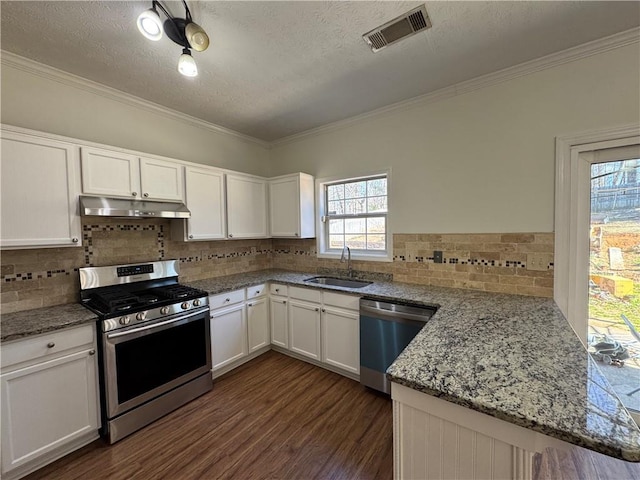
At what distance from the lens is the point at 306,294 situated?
2855 millimetres

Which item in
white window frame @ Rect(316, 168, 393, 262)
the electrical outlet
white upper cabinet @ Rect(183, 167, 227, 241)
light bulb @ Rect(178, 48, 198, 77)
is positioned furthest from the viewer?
white window frame @ Rect(316, 168, 393, 262)

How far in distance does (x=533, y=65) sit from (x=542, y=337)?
2040 mm

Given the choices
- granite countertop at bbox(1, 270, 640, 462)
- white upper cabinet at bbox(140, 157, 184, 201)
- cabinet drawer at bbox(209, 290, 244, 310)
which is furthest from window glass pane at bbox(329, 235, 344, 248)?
white upper cabinet at bbox(140, 157, 184, 201)

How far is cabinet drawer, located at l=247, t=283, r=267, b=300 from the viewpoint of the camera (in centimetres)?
296

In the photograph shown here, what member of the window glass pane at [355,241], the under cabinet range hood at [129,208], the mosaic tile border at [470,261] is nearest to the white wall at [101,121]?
the under cabinet range hood at [129,208]

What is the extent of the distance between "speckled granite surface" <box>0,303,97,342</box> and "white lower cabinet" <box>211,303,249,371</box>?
0.98 meters

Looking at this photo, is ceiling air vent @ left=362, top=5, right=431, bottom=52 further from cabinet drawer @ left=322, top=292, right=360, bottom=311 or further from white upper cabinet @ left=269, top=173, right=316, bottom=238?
cabinet drawer @ left=322, top=292, right=360, bottom=311

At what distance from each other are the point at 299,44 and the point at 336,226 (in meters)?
2.00

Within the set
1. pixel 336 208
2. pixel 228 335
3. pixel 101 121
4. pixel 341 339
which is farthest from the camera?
pixel 336 208

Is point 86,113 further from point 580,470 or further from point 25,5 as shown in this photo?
point 580,470

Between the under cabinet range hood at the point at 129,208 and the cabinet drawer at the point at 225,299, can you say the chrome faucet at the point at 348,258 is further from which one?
the under cabinet range hood at the point at 129,208

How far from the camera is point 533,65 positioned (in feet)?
6.88

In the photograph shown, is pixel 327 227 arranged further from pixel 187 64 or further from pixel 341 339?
pixel 187 64

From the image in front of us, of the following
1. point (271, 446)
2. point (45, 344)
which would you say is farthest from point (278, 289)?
point (45, 344)
